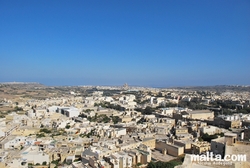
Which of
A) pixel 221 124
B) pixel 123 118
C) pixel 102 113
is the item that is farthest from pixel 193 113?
pixel 102 113

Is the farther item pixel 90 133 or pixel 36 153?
pixel 90 133

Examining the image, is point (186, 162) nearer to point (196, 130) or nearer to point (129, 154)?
point (129, 154)

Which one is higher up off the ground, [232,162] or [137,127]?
[232,162]

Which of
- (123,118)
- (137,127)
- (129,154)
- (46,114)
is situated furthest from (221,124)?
(46,114)

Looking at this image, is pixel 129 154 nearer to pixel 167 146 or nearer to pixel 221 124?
pixel 167 146

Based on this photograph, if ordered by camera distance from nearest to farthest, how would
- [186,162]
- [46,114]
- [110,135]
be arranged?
[186,162] < [110,135] < [46,114]

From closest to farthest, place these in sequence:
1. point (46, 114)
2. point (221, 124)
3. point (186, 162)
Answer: point (186, 162) < point (221, 124) < point (46, 114)

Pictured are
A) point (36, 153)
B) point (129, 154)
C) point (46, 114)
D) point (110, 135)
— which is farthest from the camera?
point (46, 114)

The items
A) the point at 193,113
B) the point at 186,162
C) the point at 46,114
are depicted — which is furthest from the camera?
the point at 46,114

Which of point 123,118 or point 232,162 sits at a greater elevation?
point 232,162

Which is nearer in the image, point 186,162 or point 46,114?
point 186,162
